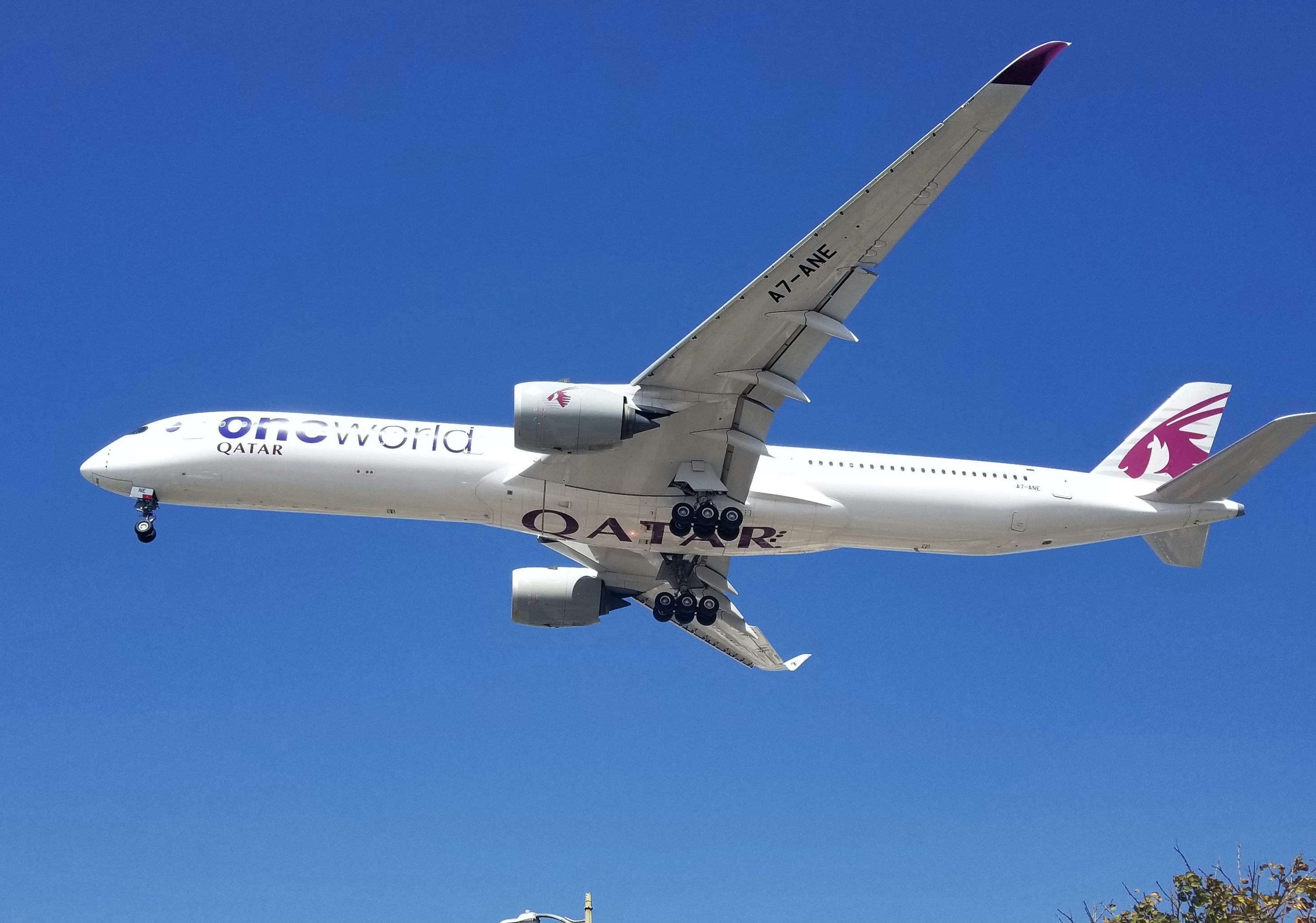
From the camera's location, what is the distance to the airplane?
89.6ft

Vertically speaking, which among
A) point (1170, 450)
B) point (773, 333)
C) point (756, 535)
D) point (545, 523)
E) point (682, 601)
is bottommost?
point (682, 601)

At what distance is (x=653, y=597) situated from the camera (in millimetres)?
36156

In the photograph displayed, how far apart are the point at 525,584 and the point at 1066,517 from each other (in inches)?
599

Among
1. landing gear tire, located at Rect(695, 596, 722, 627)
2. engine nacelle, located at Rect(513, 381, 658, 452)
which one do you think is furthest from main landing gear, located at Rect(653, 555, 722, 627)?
engine nacelle, located at Rect(513, 381, 658, 452)

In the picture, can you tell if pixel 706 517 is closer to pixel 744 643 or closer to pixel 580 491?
pixel 580 491

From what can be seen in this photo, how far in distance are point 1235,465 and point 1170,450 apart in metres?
3.90

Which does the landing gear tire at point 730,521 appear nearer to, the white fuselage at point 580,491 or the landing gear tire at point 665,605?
the white fuselage at point 580,491

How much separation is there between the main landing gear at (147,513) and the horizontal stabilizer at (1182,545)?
25615mm

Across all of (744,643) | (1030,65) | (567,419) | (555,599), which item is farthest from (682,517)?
(1030,65)

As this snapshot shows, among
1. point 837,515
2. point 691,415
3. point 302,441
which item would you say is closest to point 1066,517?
point 837,515

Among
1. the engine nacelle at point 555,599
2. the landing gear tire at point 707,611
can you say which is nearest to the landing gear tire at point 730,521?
the landing gear tire at point 707,611

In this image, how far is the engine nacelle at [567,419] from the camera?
26.8m

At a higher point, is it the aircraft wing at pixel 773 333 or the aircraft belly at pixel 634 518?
the aircraft wing at pixel 773 333

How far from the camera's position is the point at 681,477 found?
2933 cm
